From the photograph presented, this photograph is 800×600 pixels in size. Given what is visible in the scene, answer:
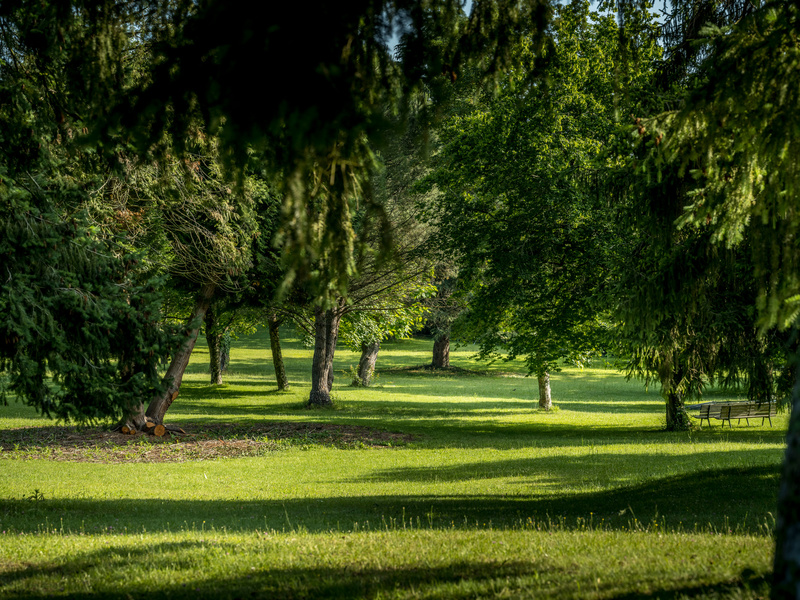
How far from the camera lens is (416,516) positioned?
379 inches

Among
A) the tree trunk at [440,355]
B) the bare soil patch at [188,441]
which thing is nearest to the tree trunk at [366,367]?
the tree trunk at [440,355]

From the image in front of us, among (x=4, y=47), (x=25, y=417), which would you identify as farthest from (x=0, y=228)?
(x=25, y=417)

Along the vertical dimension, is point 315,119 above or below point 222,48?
below

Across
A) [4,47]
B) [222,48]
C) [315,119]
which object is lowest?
[315,119]

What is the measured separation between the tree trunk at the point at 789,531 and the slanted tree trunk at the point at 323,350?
23.7m

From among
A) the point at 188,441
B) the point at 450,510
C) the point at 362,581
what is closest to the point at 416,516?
the point at 450,510

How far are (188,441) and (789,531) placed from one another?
17.3 meters

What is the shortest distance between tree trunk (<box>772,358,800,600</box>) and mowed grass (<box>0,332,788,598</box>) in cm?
108

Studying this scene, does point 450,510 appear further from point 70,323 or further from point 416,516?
point 70,323

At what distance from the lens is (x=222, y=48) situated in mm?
3561

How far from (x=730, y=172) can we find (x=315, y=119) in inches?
193

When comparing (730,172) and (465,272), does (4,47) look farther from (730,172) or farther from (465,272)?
(465,272)

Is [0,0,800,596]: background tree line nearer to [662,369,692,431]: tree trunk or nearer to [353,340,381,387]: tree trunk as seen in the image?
[662,369,692,431]: tree trunk

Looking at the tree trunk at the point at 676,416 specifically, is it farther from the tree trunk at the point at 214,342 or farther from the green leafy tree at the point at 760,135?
the tree trunk at the point at 214,342
